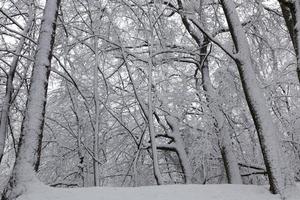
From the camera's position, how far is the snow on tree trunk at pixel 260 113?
5.89 metres

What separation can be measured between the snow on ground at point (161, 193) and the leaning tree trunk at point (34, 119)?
0.22 m

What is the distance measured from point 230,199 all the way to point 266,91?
4.91 m

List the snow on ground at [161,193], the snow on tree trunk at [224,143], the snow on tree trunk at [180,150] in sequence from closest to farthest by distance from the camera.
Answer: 1. the snow on ground at [161,193]
2. the snow on tree trunk at [224,143]
3. the snow on tree trunk at [180,150]

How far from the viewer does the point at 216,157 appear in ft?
38.6

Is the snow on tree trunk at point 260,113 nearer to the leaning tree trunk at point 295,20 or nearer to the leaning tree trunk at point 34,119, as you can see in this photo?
the leaning tree trunk at point 295,20

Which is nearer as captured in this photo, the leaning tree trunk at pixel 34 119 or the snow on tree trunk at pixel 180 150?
the leaning tree trunk at pixel 34 119

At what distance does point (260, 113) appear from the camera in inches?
245

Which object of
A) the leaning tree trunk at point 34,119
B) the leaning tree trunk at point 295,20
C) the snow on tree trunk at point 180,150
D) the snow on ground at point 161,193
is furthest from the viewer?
the snow on tree trunk at point 180,150

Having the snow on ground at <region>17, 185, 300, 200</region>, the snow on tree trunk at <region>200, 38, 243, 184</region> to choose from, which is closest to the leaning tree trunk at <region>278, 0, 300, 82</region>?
the snow on ground at <region>17, 185, 300, 200</region>

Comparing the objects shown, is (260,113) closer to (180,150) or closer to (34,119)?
(34,119)

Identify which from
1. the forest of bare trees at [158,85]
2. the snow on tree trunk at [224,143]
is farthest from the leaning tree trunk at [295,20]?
the snow on tree trunk at [224,143]

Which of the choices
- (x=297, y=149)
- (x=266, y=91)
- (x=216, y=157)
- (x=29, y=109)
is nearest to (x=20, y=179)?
(x=29, y=109)

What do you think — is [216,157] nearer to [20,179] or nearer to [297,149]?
[297,149]

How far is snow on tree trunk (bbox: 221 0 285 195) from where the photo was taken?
589cm
